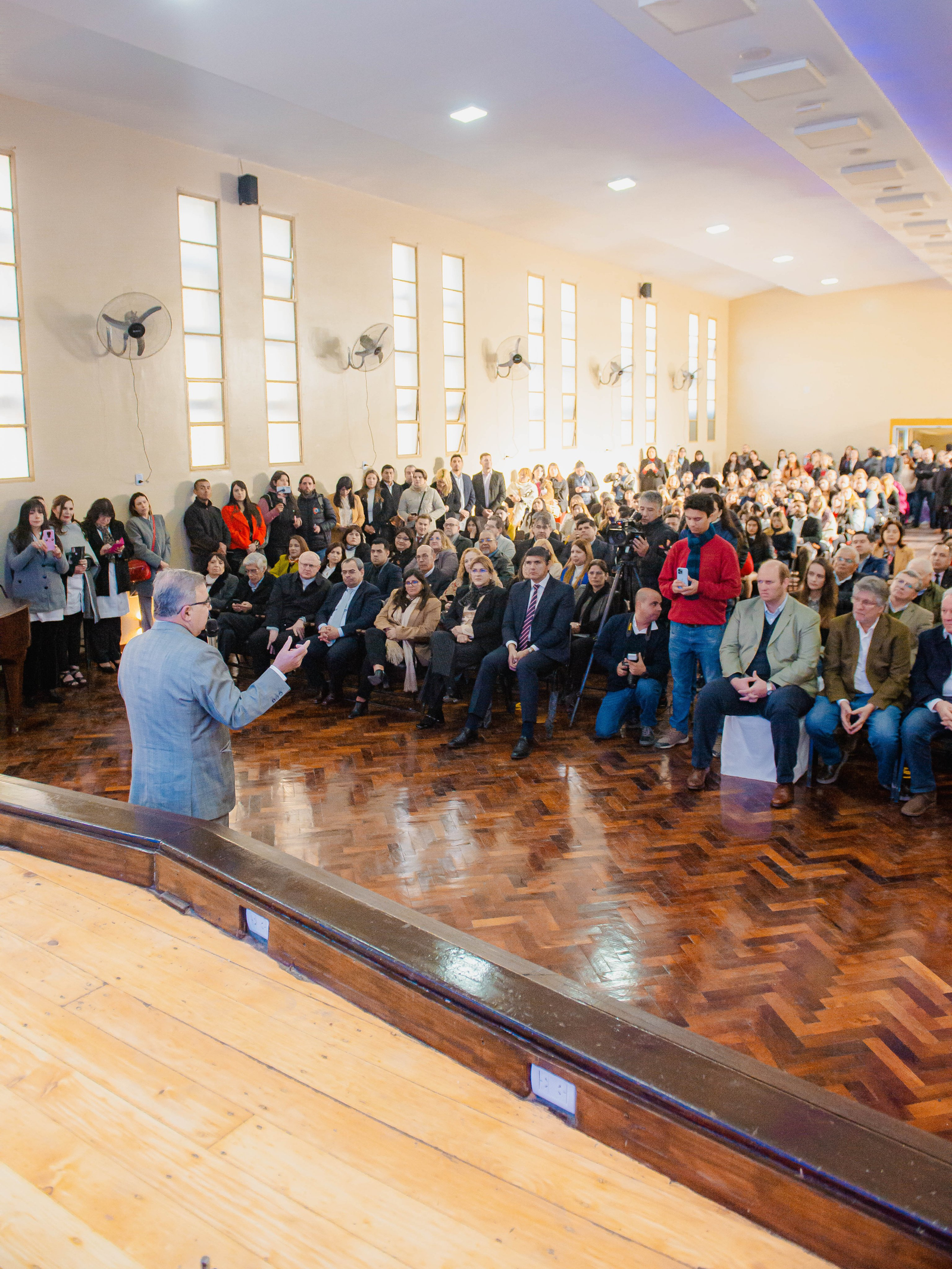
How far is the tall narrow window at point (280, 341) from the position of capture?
411 inches

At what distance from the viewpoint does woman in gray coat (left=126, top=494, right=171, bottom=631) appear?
343 inches

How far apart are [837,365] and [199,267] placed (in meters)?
15.3

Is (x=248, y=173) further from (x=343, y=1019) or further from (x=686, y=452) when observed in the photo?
(x=686, y=452)

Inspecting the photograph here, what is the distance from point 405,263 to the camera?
40.0 ft

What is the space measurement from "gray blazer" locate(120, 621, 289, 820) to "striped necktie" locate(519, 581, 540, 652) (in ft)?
10.3

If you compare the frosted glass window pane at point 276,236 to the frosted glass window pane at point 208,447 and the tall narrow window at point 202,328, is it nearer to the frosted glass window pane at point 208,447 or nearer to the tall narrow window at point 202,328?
the tall narrow window at point 202,328

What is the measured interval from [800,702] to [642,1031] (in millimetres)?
3572

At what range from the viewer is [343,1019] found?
189 cm

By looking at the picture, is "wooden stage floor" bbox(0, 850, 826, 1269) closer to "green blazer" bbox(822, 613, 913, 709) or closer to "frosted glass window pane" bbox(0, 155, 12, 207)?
"green blazer" bbox(822, 613, 913, 709)

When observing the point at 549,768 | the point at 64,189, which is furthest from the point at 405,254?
the point at 549,768

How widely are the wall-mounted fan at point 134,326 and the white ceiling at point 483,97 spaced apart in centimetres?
158

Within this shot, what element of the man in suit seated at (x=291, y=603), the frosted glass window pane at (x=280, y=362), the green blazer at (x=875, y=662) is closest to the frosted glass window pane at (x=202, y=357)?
the frosted glass window pane at (x=280, y=362)

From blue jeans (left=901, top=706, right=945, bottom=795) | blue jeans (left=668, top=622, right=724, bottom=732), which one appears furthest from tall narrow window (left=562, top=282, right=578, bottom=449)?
blue jeans (left=901, top=706, right=945, bottom=795)

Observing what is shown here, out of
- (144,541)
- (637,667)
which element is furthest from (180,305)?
(637,667)
